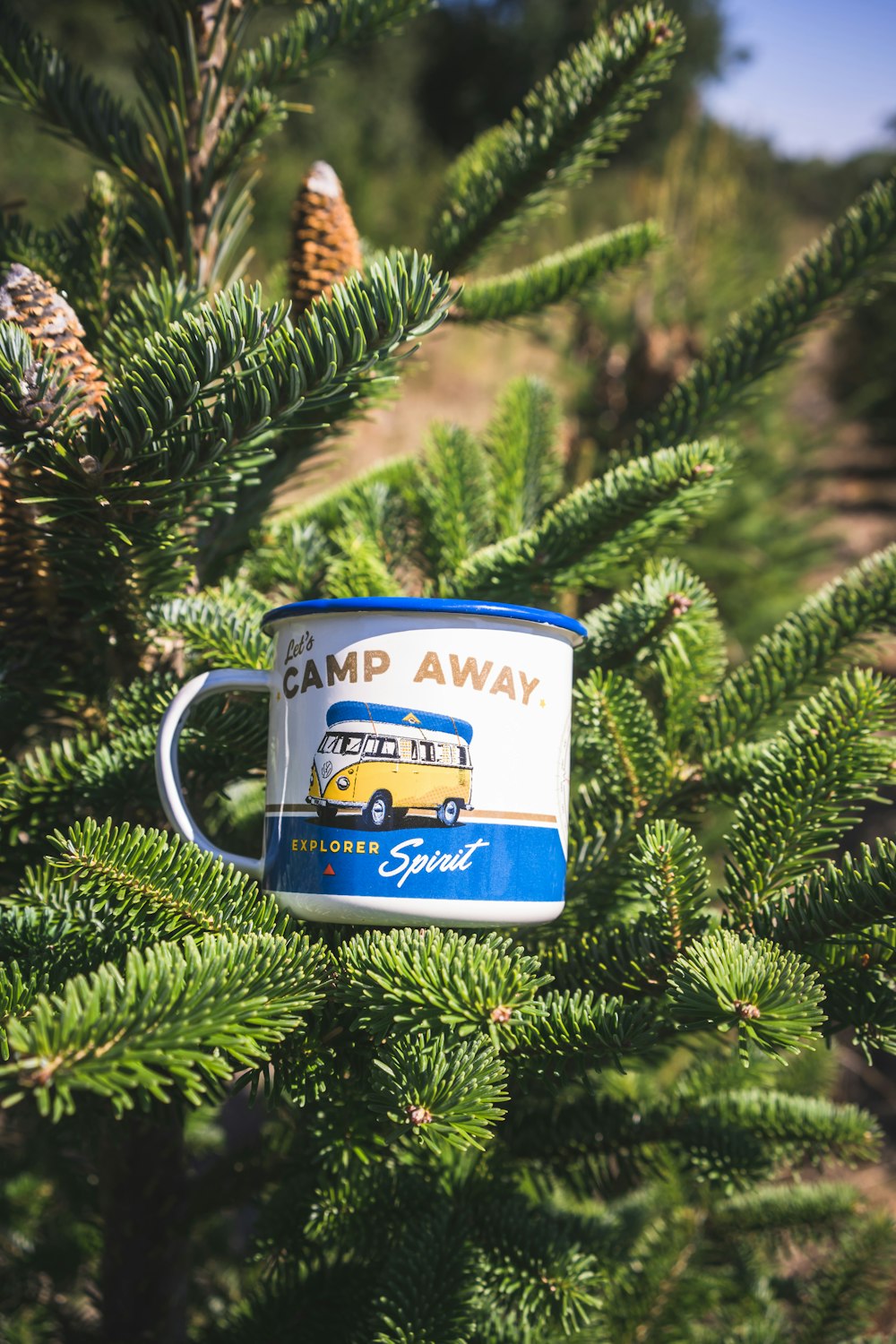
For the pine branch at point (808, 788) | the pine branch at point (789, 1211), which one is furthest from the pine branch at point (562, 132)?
the pine branch at point (789, 1211)

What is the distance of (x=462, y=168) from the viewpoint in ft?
3.13

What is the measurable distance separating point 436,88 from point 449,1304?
13608 millimetres

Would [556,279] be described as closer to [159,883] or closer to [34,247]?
[34,247]

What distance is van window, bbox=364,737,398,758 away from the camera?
0.55 m

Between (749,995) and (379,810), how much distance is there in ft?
0.72

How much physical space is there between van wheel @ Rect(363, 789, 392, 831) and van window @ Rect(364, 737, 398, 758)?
2 cm

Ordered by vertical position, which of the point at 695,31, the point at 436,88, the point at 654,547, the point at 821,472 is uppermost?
the point at 695,31

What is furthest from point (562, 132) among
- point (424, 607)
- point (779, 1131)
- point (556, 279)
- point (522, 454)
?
point (779, 1131)

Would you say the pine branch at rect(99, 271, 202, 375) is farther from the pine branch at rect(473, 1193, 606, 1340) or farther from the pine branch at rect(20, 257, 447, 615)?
the pine branch at rect(473, 1193, 606, 1340)

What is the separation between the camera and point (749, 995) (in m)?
0.46

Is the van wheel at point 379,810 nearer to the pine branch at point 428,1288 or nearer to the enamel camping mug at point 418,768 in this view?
the enamel camping mug at point 418,768

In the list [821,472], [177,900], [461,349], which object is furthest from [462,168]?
[461,349]

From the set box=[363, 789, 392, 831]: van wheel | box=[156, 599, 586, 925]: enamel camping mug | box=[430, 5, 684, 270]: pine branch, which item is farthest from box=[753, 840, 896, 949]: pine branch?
box=[430, 5, 684, 270]: pine branch

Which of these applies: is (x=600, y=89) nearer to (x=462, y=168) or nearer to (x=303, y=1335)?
(x=462, y=168)
